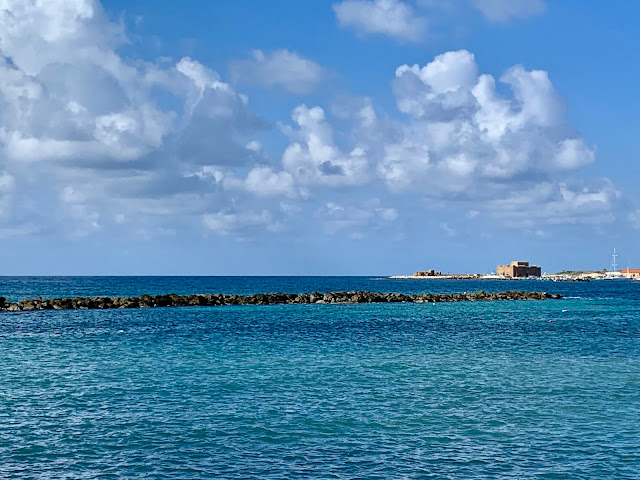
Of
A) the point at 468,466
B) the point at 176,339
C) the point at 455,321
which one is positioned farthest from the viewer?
the point at 455,321

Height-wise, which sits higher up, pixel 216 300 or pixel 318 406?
pixel 216 300

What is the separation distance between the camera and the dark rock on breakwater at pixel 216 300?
82125mm

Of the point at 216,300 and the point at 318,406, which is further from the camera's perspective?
the point at 216,300

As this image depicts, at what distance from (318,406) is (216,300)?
69444mm

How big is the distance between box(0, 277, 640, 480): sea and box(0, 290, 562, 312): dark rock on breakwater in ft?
103

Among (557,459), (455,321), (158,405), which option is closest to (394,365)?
(158,405)

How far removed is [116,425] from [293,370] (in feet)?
41.3

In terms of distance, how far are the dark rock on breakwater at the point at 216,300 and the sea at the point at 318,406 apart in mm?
31403

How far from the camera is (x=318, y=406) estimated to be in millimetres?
25359

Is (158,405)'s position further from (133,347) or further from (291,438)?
(133,347)

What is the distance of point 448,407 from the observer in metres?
25.3

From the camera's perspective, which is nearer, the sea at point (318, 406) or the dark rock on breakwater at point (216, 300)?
the sea at point (318, 406)

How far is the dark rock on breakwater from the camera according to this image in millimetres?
82125

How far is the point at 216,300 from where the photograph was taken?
93.3m
